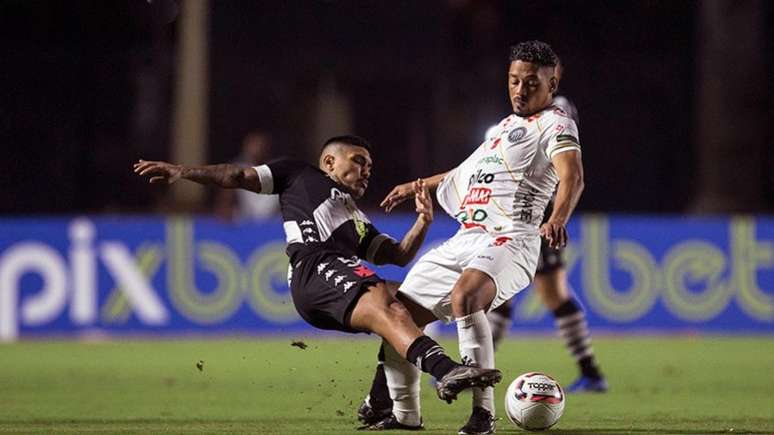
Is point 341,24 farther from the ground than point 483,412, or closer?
farther from the ground

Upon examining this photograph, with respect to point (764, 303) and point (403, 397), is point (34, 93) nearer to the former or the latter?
point (764, 303)

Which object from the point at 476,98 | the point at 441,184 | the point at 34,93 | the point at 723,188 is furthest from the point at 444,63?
the point at 441,184

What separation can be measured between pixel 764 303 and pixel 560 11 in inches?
323

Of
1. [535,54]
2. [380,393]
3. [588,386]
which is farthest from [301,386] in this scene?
[535,54]

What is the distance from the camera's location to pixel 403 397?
324 inches

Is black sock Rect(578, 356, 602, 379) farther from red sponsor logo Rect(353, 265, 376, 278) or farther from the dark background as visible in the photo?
the dark background

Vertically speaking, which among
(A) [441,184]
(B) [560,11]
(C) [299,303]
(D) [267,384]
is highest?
(B) [560,11]

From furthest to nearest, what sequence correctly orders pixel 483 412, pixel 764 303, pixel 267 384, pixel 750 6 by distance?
pixel 750 6
pixel 764 303
pixel 267 384
pixel 483 412

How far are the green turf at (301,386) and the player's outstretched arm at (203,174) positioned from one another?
4.51ft

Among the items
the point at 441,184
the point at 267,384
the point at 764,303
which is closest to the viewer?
the point at 441,184

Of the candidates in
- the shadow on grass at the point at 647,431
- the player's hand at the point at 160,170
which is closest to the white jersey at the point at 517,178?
the shadow on grass at the point at 647,431

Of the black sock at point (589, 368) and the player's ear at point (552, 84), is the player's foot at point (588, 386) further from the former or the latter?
the player's ear at point (552, 84)

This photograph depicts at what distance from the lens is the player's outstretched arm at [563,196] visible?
7621mm

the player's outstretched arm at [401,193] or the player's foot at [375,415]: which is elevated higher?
the player's outstretched arm at [401,193]
